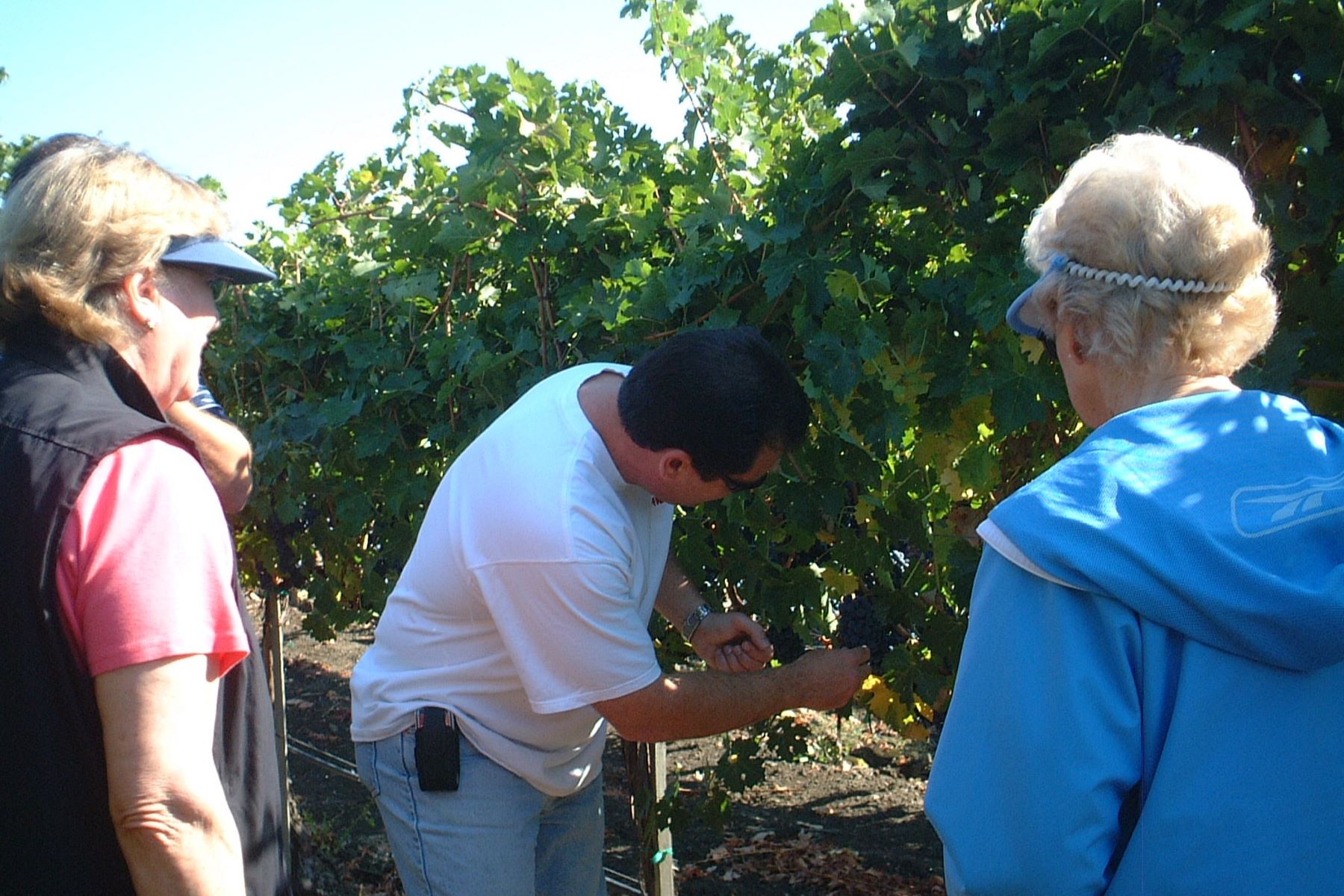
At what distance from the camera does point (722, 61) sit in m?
2.83

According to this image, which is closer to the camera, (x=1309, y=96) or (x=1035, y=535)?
(x=1035, y=535)

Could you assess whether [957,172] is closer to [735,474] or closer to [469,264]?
[735,474]

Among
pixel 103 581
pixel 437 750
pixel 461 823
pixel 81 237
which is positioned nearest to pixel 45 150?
pixel 81 237

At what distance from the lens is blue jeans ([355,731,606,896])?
6.89ft

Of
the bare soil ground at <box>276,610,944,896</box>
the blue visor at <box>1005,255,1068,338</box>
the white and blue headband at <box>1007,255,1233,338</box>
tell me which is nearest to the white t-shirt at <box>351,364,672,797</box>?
the blue visor at <box>1005,255,1068,338</box>

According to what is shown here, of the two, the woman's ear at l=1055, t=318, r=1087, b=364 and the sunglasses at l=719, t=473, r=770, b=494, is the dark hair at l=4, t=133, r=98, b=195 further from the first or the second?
the woman's ear at l=1055, t=318, r=1087, b=364

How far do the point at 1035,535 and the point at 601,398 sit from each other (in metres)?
1.15

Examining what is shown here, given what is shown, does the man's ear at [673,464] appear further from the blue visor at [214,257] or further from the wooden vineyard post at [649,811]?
the wooden vineyard post at [649,811]

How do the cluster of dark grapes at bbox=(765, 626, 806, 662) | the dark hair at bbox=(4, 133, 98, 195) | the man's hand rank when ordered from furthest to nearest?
the cluster of dark grapes at bbox=(765, 626, 806, 662), the man's hand, the dark hair at bbox=(4, 133, 98, 195)

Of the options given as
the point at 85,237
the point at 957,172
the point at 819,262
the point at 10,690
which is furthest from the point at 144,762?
the point at 957,172

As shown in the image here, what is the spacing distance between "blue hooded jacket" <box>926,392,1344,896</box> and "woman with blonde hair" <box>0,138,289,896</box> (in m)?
0.91

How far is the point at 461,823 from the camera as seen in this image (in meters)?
2.11

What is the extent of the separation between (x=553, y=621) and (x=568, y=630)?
3 cm

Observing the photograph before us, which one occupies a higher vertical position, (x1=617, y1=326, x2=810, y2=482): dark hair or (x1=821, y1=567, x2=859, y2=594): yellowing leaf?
(x1=617, y1=326, x2=810, y2=482): dark hair
